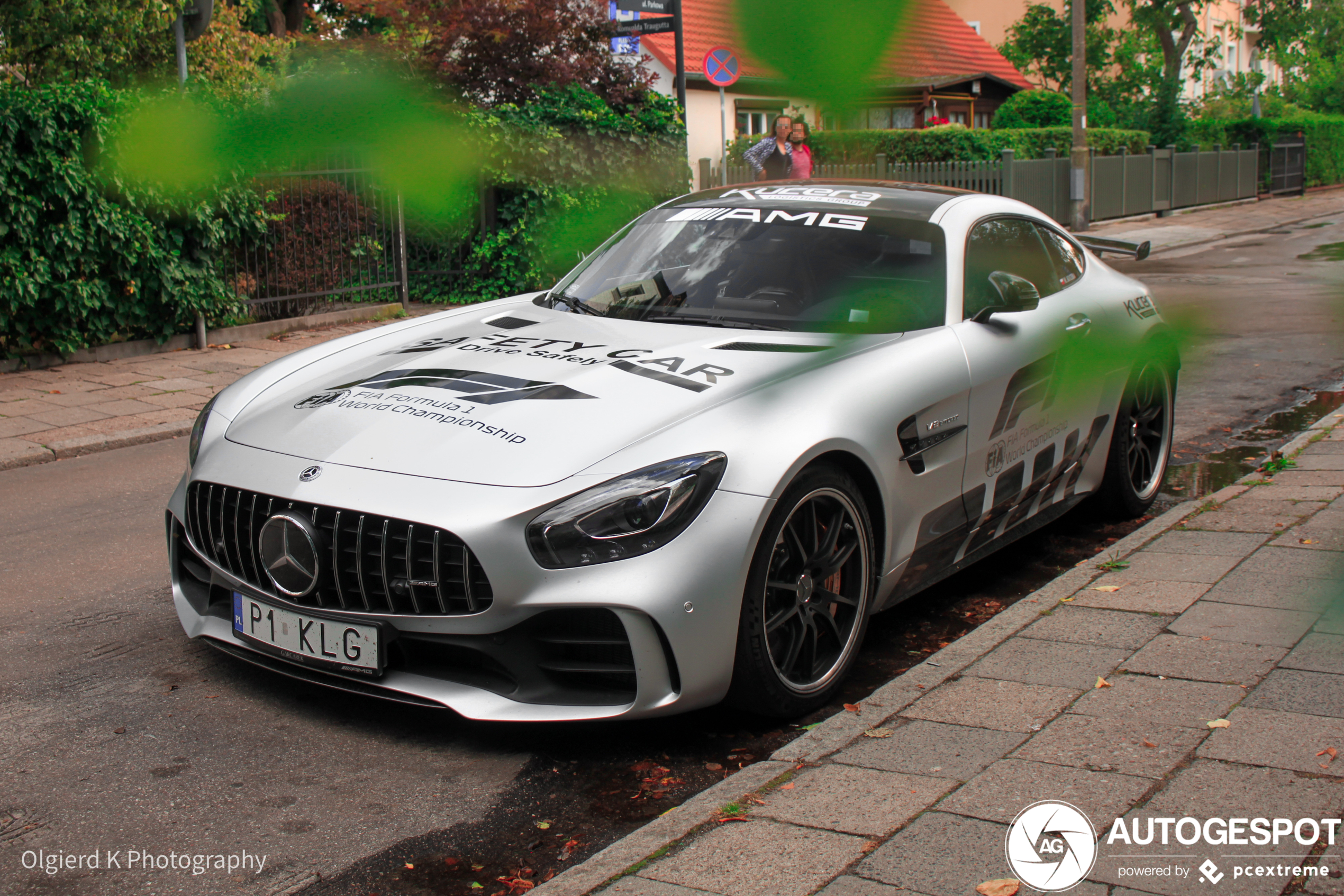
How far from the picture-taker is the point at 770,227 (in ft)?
12.7

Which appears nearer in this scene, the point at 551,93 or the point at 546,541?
the point at 551,93

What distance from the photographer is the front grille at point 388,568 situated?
2932mm

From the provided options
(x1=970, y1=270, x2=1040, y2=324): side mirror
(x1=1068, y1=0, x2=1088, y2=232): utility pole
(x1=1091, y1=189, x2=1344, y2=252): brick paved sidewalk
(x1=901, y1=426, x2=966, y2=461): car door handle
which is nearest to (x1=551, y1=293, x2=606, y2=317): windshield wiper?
(x1=901, y1=426, x2=966, y2=461): car door handle

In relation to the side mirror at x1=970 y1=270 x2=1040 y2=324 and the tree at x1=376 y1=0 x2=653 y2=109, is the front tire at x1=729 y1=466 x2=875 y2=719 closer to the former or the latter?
the side mirror at x1=970 y1=270 x2=1040 y2=324

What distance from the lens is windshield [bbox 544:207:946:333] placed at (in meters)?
3.21

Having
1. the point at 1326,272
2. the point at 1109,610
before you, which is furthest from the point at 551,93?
the point at 1109,610

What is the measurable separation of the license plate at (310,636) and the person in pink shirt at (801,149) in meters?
2.32

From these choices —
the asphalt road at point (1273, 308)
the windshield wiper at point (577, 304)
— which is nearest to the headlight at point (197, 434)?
the windshield wiper at point (577, 304)

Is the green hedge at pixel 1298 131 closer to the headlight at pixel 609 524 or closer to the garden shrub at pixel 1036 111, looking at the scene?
the garden shrub at pixel 1036 111

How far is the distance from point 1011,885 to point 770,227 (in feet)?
7.36

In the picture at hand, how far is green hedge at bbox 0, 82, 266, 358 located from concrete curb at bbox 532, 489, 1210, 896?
673 cm

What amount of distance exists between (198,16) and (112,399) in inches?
320

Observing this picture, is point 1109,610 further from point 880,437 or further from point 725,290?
point 725,290

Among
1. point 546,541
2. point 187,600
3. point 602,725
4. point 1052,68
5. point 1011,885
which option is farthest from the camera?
point 187,600
